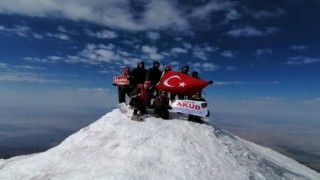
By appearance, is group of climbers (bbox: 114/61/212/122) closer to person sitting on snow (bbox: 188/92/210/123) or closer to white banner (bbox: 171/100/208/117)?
person sitting on snow (bbox: 188/92/210/123)

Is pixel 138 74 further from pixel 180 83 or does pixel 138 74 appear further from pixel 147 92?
pixel 180 83

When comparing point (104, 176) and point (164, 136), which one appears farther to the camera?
point (164, 136)

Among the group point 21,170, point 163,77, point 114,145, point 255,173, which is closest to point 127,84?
point 163,77

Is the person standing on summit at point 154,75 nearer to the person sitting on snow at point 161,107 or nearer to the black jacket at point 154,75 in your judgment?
the black jacket at point 154,75

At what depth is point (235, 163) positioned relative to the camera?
14.9 metres

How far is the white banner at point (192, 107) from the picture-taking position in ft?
61.9

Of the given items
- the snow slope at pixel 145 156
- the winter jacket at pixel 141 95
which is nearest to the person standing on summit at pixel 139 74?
the winter jacket at pixel 141 95

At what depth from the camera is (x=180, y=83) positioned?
2005 cm

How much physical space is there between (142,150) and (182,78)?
6.79m

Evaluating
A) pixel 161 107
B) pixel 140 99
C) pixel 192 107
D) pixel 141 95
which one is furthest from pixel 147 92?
pixel 192 107

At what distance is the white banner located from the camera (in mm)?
18875

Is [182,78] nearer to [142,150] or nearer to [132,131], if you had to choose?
[132,131]

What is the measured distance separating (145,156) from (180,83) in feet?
23.0

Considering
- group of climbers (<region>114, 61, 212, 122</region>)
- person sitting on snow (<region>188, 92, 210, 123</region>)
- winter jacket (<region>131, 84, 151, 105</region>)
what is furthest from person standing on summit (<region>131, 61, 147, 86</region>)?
person sitting on snow (<region>188, 92, 210, 123</region>)
